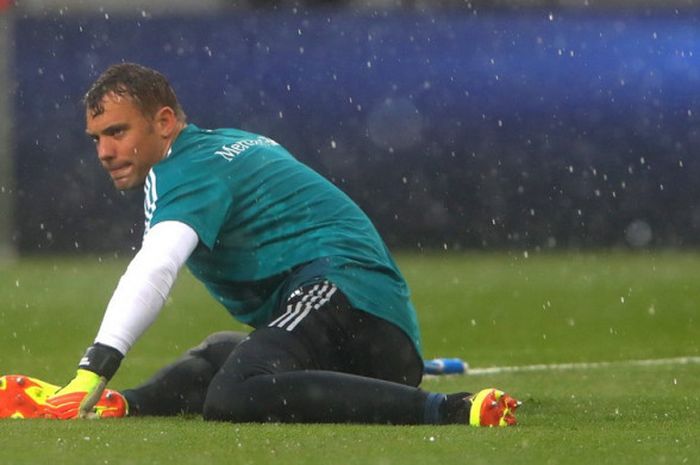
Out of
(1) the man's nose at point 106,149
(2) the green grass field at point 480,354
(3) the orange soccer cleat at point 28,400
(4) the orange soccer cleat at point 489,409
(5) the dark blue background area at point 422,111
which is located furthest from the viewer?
(5) the dark blue background area at point 422,111

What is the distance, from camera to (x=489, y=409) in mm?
5152

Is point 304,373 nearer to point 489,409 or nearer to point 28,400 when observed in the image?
point 489,409

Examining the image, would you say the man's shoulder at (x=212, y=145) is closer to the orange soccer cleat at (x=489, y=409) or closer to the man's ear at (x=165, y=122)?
the man's ear at (x=165, y=122)

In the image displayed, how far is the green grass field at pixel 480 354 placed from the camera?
4.73 m

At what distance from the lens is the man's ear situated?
19.2ft

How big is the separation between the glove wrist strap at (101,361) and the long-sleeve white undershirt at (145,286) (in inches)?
1.3

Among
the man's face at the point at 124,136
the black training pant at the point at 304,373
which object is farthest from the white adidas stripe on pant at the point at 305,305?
the man's face at the point at 124,136

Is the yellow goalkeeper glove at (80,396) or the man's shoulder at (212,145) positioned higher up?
the man's shoulder at (212,145)

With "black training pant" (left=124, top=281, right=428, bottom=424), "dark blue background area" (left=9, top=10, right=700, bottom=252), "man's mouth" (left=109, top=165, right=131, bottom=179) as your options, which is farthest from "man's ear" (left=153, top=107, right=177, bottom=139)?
"dark blue background area" (left=9, top=10, right=700, bottom=252)

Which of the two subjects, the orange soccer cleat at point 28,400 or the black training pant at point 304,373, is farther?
the orange soccer cleat at point 28,400

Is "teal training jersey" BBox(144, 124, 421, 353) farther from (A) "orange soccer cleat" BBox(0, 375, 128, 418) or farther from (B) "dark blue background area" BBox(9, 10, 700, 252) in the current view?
(B) "dark blue background area" BBox(9, 10, 700, 252)

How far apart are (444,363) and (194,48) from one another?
8286mm

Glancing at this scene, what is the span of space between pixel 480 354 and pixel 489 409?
3921mm

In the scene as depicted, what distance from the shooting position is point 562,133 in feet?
52.1
